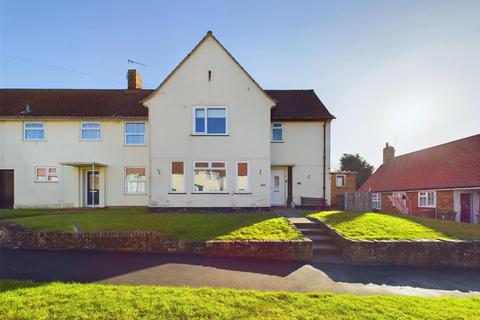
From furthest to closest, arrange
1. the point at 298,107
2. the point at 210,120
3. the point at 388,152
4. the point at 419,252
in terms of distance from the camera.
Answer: the point at 388,152
the point at 298,107
the point at 210,120
the point at 419,252

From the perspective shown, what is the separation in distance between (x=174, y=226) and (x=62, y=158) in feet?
38.1

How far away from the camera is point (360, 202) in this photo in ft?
48.5

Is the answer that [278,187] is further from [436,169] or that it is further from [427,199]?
[436,169]

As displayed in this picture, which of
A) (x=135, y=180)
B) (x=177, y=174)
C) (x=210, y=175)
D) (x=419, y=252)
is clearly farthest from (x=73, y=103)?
(x=419, y=252)

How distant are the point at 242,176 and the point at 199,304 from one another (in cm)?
1003

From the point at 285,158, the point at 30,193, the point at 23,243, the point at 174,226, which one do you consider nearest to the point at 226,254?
the point at 174,226

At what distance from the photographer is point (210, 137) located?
14570mm

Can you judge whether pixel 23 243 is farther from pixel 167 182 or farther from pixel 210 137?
pixel 210 137

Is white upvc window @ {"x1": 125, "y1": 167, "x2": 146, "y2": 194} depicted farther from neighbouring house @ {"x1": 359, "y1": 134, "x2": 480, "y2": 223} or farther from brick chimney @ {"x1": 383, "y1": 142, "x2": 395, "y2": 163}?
brick chimney @ {"x1": 383, "y1": 142, "x2": 395, "y2": 163}

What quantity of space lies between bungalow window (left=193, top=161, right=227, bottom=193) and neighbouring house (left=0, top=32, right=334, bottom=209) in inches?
2.2

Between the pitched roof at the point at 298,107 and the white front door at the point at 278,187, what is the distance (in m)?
3.61

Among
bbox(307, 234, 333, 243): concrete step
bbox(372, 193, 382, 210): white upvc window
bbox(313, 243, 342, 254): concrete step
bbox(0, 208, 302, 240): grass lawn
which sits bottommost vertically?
bbox(372, 193, 382, 210): white upvc window

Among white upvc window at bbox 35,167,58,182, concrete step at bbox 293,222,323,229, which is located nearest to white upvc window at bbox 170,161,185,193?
concrete step at bbox 293,222,323,229

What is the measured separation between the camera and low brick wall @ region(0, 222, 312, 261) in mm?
8125
